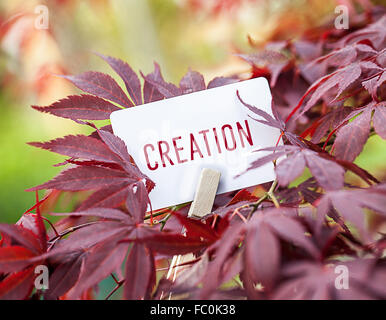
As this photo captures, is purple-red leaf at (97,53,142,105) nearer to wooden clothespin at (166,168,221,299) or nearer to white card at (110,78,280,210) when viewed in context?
white card at (110,78,280,210)

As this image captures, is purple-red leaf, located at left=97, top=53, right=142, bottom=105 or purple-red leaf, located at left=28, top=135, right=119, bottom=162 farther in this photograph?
purple-red leaf, located at left=97, top=53, right=142, bottom=105

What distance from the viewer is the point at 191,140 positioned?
0.49 meters

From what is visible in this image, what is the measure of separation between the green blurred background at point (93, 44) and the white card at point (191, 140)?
0.31ft

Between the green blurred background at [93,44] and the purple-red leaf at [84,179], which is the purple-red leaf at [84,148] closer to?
the purple-red leaf at [84,179]

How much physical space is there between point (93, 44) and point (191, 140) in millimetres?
4456

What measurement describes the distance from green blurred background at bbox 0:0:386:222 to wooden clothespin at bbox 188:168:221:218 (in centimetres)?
18

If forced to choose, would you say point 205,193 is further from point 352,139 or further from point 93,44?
point 93,44

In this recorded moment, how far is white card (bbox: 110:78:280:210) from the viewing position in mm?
480

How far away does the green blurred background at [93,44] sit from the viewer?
46.9 inches

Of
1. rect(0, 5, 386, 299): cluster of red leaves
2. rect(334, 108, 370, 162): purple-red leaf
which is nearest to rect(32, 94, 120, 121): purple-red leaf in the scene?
rect(0, 5, 386, 299): cluster of red leaves

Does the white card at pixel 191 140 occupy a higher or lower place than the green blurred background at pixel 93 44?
lower

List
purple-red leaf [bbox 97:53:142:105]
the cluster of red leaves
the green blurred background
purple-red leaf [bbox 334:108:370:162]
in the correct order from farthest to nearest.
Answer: the green blurred background → purple-red leaf [bbox 97:53:142:105] → purple-red leaf [bbox 334:108:370:162] → the cluster of red leaves

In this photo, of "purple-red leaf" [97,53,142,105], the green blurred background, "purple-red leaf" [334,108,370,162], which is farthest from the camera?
the green blurred background

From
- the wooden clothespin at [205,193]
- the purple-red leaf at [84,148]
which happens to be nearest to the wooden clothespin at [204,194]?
the wooden clothespin at [205,193]
